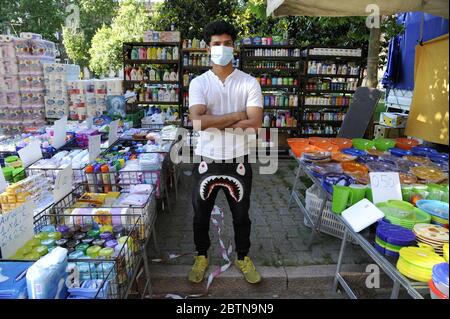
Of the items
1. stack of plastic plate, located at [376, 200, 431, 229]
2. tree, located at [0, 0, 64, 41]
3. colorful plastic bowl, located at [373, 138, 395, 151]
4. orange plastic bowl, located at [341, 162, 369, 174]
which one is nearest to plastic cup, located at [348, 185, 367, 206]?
stack of plastic plate, located at [376, 200, 431, 229]

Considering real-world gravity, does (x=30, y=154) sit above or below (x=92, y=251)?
above

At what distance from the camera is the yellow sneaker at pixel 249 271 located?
3072 mm

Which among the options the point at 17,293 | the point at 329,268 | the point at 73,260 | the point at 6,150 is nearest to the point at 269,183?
the point at 329,268

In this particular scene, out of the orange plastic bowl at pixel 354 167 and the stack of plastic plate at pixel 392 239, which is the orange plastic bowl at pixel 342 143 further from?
the stack of plastic plate at pixel 392 239

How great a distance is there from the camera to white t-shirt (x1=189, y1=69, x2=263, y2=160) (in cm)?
272

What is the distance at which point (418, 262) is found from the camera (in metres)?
1.83

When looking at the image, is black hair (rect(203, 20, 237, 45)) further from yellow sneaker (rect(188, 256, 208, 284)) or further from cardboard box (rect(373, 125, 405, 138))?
cardboard box (rect(373, 125, 405, 138))

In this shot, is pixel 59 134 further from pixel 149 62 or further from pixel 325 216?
pixel 149 62

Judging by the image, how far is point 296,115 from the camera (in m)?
8.03

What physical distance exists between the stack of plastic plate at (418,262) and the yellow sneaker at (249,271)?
4.62 ft

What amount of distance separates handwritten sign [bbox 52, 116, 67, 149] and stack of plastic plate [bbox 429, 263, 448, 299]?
4.12m

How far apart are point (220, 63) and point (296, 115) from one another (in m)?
5.59

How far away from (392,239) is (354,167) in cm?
140

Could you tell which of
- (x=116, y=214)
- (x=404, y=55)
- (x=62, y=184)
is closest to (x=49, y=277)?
(x=116, y=214)
